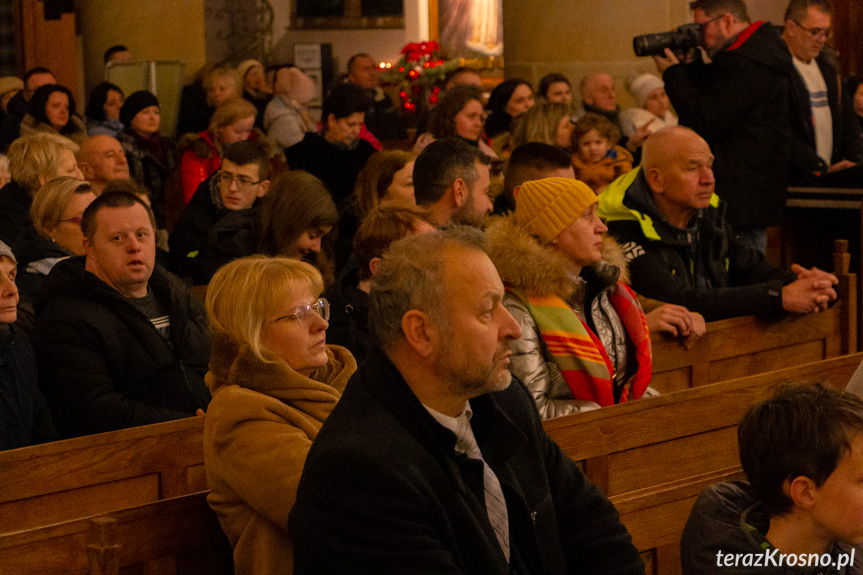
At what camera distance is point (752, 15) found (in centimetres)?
964

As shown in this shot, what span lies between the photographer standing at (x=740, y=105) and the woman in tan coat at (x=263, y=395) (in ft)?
12.2

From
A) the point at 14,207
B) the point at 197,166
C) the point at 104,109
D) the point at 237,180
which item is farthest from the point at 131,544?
the point at 104,109

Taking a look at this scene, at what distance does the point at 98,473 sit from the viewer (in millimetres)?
2951

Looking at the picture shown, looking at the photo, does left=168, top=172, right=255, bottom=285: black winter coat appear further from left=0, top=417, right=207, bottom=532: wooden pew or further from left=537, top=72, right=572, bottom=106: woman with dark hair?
left=537, top=72, right=572, bottom=106: woman with dark hair

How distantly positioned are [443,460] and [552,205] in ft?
5.31

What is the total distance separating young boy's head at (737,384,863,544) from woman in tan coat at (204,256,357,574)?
0.97 meters

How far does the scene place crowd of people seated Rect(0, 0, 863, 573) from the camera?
2.17 metres

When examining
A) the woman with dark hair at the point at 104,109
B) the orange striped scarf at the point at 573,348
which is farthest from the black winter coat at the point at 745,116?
the woman with dark hair at the point at 104,109

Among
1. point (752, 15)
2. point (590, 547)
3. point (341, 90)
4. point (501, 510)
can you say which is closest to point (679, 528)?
point (590, 547)

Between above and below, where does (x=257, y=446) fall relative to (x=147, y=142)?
below

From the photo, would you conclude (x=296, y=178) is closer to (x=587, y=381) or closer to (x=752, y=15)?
(x=587, y=381)

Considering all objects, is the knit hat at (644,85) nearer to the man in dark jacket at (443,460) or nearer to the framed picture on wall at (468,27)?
the framed picture on wall at (468,27)

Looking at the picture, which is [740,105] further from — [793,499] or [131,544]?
[131,544]

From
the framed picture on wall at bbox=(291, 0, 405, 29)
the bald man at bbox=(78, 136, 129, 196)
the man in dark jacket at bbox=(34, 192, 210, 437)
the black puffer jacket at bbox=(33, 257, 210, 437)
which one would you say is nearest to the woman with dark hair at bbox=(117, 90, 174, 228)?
the bald man at bbox=(78, 136, 129, 196)
